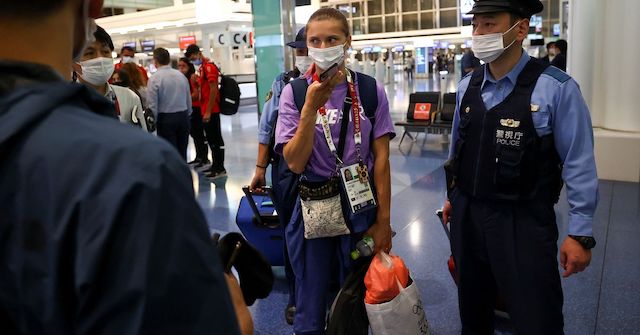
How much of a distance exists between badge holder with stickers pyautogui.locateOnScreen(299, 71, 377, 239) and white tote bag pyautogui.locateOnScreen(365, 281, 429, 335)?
14.9 inches

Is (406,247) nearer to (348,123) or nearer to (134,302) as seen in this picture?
(348,123)

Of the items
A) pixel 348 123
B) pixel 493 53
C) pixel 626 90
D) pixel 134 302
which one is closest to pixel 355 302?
pixel 348 123

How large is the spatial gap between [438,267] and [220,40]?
1873 cm

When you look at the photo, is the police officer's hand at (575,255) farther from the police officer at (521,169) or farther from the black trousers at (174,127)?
the black trousers at (174,127)

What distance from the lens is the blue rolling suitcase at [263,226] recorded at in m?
3.53

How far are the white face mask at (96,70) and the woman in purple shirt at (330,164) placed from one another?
4.62 ft

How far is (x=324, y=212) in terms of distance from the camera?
2.27 metres

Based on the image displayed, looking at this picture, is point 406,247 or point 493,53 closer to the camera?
point 493,53

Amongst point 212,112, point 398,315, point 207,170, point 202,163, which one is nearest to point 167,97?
point 212,112

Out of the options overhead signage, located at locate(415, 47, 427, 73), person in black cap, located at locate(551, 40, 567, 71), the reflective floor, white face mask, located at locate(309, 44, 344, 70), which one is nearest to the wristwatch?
the reflective floor

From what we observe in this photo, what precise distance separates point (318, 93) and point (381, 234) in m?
0.73

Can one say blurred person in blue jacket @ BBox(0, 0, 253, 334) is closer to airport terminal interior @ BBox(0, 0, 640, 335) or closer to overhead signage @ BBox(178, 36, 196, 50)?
airport terminal interior @ BBox(0, 0, 640, 335)

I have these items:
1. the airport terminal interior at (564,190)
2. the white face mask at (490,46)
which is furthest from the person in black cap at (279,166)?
the white face mask at (490,46)

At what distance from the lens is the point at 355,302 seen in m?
2.12
